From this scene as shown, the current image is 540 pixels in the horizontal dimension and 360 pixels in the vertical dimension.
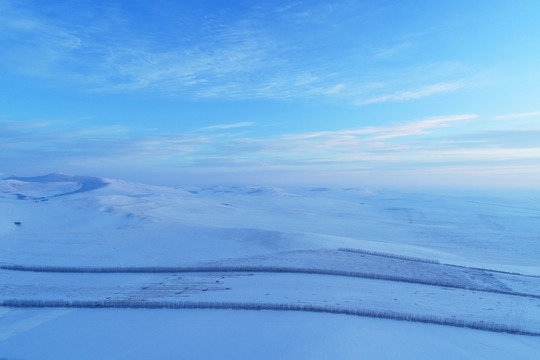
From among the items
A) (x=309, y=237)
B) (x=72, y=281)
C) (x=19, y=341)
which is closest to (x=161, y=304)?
(x=19, y=341)

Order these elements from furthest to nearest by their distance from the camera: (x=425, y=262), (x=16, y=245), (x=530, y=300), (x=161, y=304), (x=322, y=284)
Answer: (x=16, y=245) → (x=425, y=262) → (x=322, y=284) → (x=530, y=300) → (x=161, y=304)

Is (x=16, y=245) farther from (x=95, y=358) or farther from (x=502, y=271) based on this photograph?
(x=502, y=271)

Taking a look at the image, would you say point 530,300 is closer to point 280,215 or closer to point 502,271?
point 502,271

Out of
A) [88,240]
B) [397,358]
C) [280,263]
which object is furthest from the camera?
[88,240]

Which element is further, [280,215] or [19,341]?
[280,215]

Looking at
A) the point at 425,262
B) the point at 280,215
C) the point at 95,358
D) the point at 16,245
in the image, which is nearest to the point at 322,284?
the point at 425,262

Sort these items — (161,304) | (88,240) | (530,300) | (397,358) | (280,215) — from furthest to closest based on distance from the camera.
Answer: (280,215), (88,240), (530,300), (161,304), (397,358)
